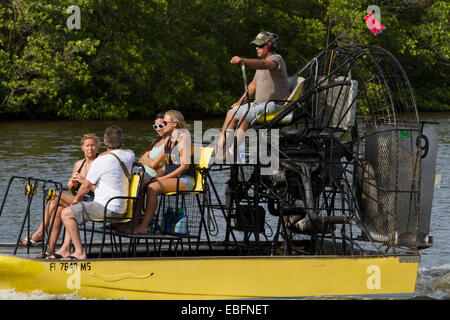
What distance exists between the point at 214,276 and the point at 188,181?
0.96 m

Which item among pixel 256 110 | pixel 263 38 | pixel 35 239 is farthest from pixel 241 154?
pixel 35 239

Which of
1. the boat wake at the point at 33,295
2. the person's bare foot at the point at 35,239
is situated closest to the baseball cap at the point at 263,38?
the person's bare foot at the point at 35,239

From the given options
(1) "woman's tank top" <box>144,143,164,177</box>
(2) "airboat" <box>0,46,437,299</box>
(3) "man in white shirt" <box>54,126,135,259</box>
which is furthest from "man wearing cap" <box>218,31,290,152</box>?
(3) "man in white shirt" <box>54,126,135,259</box>

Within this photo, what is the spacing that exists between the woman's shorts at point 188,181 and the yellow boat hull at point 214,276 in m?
0.71

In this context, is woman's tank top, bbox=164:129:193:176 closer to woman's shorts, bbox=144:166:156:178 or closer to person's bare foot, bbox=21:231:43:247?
woman's shorts, bbox=144:166:156:178

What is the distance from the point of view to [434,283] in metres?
10.7

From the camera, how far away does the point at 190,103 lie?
116 ft

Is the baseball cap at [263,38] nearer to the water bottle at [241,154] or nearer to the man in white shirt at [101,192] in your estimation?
the water bottle at [241,154]

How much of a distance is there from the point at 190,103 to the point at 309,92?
26928mm

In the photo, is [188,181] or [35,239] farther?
[35,239]

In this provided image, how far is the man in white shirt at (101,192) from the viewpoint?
822cm

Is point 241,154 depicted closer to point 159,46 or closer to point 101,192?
point 101,192
